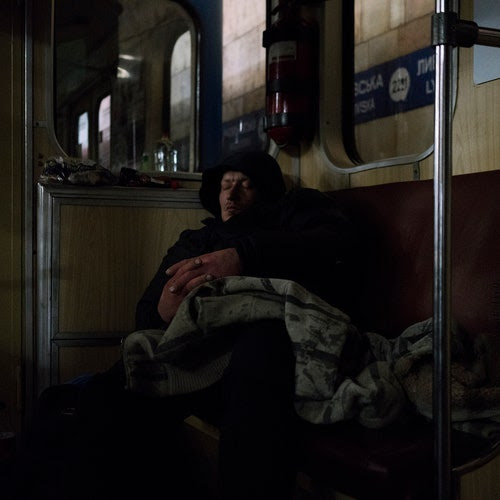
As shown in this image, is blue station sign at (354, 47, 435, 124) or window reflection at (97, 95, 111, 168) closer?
window reflection at (97, 95, 111, 168)

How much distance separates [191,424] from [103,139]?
5.58 ft

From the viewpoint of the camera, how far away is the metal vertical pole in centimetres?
119

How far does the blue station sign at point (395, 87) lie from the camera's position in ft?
11.1

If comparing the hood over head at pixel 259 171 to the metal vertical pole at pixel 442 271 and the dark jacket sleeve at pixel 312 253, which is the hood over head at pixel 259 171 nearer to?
the dark jacket sleeve at pixel 312 253

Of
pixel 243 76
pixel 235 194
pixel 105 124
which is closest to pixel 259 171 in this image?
pixel 235 194

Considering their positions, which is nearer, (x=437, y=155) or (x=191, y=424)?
(x=437, y=155)

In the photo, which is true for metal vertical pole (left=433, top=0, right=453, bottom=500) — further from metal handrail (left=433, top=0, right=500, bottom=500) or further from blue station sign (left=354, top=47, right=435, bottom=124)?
blue station sign (left=354, top=47, right=435, bottom=124)

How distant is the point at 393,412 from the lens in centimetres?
143

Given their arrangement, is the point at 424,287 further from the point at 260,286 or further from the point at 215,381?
the point at 215,381

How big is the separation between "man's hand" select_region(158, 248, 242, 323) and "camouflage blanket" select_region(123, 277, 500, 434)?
171 mm

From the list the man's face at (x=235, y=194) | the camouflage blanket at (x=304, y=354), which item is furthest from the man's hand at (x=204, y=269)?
the man's face at (x=235, y=194)

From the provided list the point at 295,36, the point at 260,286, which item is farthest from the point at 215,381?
the point at 295,36

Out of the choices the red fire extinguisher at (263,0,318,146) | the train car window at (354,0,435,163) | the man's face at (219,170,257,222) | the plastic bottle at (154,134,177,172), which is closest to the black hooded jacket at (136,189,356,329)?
the man's face at (219,170,257,222)

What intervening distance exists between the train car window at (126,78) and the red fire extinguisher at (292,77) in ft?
1.60
